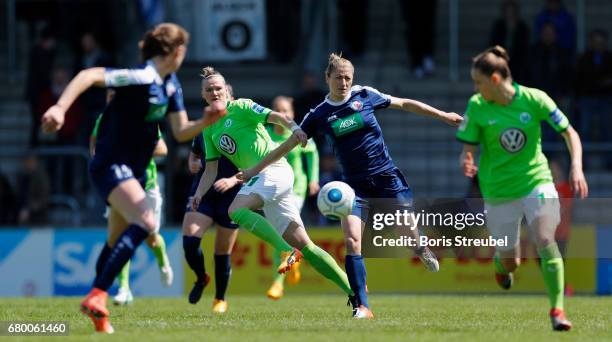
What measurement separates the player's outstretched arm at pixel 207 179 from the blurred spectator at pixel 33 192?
6.94 metres

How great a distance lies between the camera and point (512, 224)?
10.4m

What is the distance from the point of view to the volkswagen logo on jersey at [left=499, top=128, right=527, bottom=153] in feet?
32.0

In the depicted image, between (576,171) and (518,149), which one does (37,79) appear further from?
(576,171)

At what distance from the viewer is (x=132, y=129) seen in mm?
9320

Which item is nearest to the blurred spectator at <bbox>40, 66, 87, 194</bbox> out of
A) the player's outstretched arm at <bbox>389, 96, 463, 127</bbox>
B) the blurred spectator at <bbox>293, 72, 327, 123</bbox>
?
the blurred spectator at <bbox>293, 72, 327, 123</bbox>

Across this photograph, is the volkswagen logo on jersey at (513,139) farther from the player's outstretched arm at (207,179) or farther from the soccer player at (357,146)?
the player's outstretched arm at (207,179)

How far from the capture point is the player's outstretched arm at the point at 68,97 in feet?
27.8

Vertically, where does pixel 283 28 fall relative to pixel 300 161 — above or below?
above

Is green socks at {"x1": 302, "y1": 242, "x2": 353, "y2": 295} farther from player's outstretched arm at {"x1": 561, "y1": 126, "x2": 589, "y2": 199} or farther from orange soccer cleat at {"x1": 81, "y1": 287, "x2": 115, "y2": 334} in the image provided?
orange soccer cleat at {"x1": 81, "y1": 287, "x2": 115, "y2": 334}

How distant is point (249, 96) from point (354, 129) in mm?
10448

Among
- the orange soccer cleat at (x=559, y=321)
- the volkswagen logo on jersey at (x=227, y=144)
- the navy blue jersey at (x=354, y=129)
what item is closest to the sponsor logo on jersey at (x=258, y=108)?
the volkswagen logo on jersey at (x=227, y=144)

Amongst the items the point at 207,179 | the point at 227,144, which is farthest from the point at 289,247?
the point at 227,144

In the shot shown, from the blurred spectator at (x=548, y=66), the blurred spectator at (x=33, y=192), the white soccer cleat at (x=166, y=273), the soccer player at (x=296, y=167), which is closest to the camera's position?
the white soccer cleat at (x=166, y=273)

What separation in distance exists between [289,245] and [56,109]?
404cm
